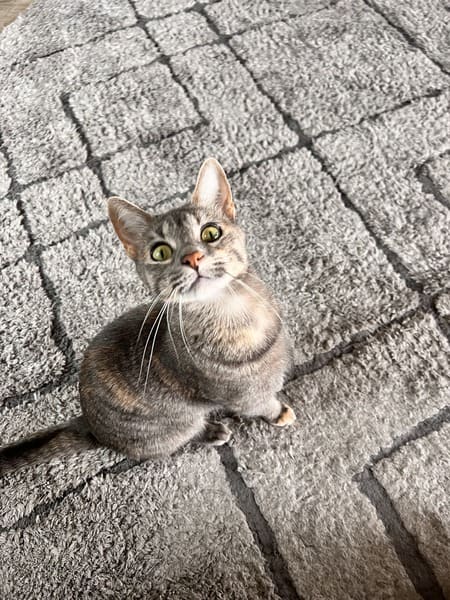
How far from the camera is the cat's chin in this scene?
69 cm

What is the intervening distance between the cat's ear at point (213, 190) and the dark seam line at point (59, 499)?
0.52m

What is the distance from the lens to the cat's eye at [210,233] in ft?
2.37

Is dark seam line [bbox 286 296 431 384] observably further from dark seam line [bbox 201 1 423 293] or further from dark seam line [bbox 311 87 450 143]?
dark seam line [bbox 311 87 450 143]

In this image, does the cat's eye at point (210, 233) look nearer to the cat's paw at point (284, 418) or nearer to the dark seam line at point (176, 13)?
the cat's paw at point (284, 418)

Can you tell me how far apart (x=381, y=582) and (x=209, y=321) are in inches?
19.8

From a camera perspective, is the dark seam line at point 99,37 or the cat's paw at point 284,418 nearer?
the cat's paw at point 284,418

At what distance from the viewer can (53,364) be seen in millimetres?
1070

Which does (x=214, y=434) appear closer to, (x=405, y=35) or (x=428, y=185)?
(x=428, y=185)

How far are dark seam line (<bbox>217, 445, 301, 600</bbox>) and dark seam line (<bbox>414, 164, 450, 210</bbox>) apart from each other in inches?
30.2

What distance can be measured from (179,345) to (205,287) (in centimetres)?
14

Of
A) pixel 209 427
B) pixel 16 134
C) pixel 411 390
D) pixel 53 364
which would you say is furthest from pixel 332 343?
pixel 16 134

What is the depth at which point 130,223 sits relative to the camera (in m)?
0.75

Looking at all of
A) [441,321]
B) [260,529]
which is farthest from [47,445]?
[441,321]

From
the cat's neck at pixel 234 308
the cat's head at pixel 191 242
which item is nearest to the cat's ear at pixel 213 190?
the cat's head at pixel 191 242
